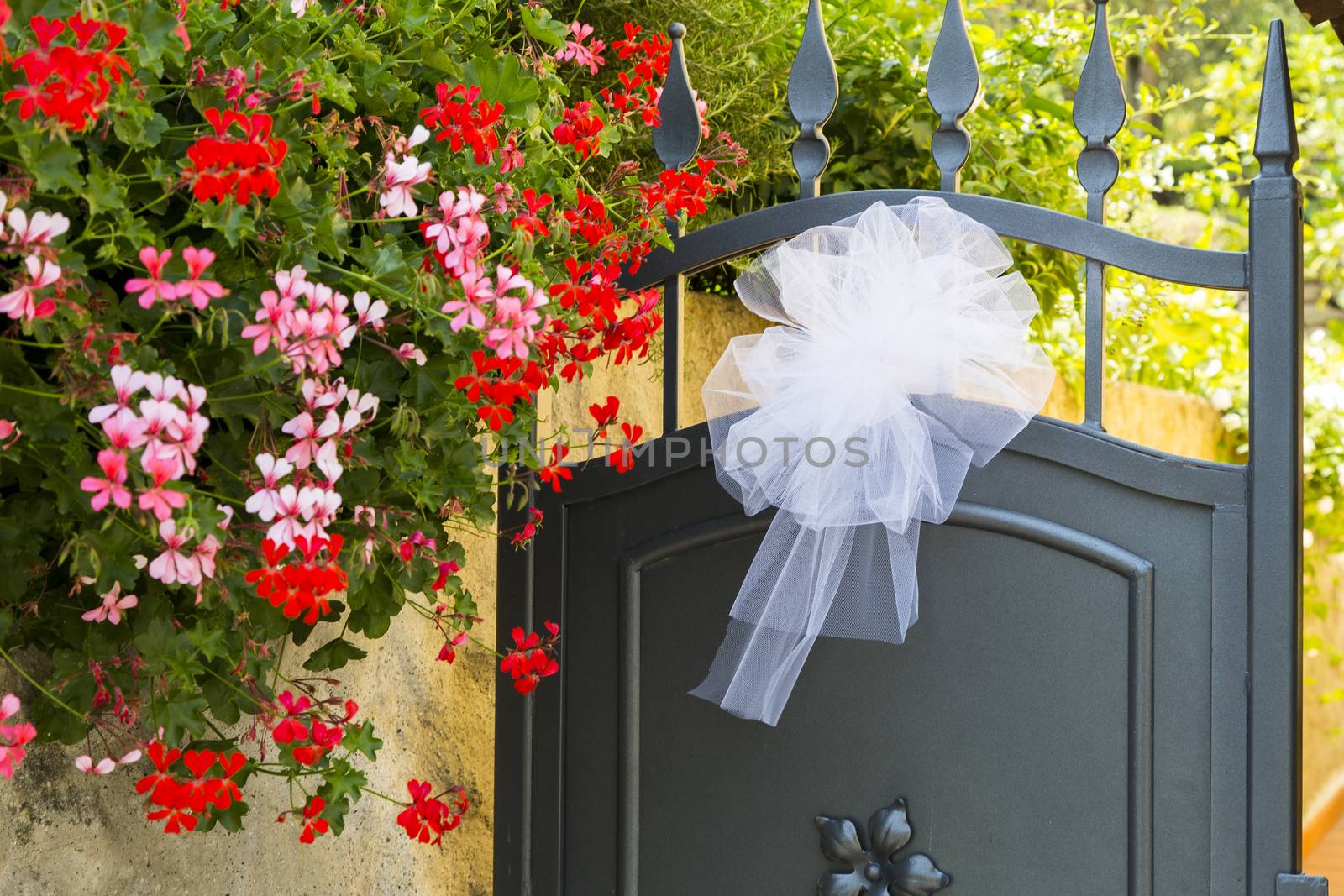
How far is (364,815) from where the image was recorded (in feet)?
6.03

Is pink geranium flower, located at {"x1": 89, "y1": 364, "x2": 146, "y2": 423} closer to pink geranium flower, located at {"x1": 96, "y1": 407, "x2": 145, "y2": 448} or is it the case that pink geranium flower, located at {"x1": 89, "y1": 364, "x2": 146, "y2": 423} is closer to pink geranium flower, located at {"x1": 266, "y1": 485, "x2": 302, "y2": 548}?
pink geranium flower, located at {"x1": 96, "y1": 407, "x2": 145, "y2": 448}

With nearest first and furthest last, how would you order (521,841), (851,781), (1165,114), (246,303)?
(246,303)
(851,781)
(521,841)
(1165,114)

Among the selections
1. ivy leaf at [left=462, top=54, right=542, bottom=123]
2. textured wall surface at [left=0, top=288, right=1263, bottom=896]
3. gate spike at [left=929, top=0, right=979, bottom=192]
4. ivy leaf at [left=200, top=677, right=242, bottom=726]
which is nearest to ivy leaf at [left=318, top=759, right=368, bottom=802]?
ivy leaf at [left=200, top=677, right=242, bottom=726]

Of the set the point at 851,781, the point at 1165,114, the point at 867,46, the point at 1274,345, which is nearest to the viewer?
the point at 1274,345

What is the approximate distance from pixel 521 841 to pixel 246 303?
1.09 metres

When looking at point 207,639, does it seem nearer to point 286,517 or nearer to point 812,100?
Result: point 286,517

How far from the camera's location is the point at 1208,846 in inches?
62.2

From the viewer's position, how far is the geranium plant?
3.47ft

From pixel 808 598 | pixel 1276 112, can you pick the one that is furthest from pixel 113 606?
pixel 1276 112

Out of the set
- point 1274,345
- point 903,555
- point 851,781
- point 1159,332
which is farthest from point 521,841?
point 1159,332

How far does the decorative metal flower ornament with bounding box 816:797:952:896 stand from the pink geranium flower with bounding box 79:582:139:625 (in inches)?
39.2

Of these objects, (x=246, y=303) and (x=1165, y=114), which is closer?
(x=246, y=303)

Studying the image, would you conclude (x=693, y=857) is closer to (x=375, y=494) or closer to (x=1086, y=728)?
(x=1086, y=728)

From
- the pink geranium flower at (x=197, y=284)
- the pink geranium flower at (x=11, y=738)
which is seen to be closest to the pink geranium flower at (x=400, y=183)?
the pink geranium flower at (x=197, y=284)
